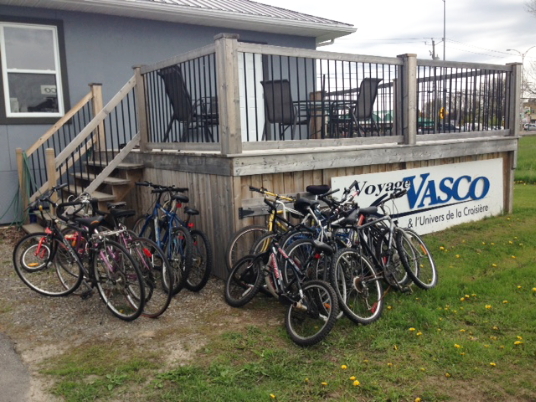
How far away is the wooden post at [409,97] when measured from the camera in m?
6.97

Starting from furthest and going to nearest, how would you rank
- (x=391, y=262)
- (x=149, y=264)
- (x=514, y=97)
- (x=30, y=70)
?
(x=514, y=97) → (x=30, y=70) → (x=391, y=262) → (x=149, y=264)

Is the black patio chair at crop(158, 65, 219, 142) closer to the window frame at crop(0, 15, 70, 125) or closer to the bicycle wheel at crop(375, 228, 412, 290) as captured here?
the bicycle wheel at crop(375, 228, 412, 290)

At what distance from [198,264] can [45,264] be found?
159cm

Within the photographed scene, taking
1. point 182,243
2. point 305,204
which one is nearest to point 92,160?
point 182,243

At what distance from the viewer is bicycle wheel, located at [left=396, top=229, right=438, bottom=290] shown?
506 centimetres

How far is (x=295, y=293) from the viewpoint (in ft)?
14.3

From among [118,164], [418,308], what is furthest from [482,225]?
[118,164]

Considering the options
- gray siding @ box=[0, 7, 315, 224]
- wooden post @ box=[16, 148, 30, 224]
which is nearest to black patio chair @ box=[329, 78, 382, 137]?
gray siding @ box=[0, 7, 315, 224]

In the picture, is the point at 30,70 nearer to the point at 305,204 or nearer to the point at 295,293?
the point at 305,204

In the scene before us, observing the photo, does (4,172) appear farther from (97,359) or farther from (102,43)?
(97,359)

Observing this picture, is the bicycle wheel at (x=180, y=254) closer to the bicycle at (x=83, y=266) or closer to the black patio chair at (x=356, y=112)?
the bicycle at (x=83, y=266)

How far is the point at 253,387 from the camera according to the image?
344 centimetres

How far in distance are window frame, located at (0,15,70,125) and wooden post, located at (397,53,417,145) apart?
5.25 metres

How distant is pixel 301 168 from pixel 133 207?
2905 millimetres
